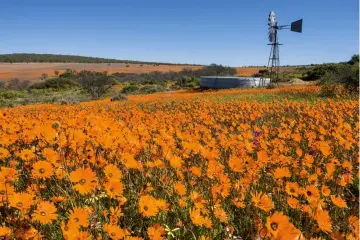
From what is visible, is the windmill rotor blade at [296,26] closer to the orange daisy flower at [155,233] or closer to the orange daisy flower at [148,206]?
the orange daisy flower at [148,206]

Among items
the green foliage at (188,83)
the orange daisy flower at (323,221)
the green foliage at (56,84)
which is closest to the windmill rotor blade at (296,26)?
the green foliage at (188,83)

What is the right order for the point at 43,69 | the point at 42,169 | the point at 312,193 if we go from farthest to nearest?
the point at 43,69, the point at 42,169, the point at 312,193

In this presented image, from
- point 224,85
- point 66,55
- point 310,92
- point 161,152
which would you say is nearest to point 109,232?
point 161,152

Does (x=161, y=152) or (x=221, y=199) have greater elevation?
(x=161, y=152)

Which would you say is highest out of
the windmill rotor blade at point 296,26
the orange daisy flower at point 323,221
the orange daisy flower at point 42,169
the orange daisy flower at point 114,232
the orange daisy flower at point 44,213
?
the windmill rotor blade at point 296,26

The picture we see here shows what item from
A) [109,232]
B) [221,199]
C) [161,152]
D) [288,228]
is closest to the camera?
[288,228]

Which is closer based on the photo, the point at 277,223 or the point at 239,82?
the point at 277,223

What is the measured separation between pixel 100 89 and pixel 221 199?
38263 millimetres

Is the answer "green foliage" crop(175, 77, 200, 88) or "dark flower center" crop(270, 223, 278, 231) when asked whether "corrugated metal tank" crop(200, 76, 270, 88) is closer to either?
"green foliage" crop(175, 77, 200, 88)

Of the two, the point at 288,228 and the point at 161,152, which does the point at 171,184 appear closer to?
the point at 161,152

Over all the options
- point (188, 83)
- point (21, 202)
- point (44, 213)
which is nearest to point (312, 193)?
point (44, 213)

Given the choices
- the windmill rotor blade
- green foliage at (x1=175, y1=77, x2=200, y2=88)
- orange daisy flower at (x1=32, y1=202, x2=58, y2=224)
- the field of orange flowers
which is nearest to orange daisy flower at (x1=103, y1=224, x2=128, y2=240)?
the field of orange flowers

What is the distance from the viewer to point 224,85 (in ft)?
123

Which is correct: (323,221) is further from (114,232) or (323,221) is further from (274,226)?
(114,232)
